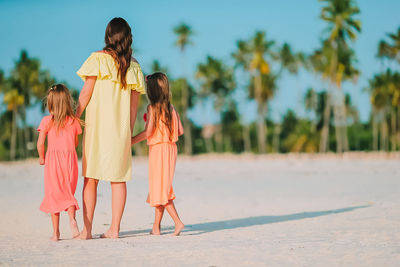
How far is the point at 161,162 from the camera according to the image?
220 inches

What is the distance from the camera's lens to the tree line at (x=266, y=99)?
5381 cm

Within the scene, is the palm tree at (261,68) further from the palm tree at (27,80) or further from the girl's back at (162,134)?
the girl's back at (162,134)

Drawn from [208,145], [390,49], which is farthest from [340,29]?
[208,145]

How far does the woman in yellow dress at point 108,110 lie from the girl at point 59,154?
0.13 m

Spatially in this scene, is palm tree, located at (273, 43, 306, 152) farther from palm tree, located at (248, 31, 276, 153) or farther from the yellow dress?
the yellow dress

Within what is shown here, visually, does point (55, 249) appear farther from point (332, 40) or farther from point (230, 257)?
point (332, 40)

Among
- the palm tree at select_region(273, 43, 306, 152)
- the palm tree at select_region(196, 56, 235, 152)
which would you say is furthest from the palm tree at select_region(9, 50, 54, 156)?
the palm tree at select_region(273, 43, 306, 152)

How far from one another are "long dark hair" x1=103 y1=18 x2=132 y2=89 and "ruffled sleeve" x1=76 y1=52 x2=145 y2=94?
4 centimetres

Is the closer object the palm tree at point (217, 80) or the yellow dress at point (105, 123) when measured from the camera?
the yellow dress at point (105, 123)

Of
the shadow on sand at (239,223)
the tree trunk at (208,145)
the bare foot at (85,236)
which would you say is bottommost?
the tree trunk at (208,145)

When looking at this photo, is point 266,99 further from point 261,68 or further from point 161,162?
point 161,162

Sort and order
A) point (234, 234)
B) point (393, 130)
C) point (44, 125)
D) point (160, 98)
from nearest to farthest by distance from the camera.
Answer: point (44, 125) < point (160, 98) < point (234, 234) < point (393, 130)

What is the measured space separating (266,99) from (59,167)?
→ 5681cm

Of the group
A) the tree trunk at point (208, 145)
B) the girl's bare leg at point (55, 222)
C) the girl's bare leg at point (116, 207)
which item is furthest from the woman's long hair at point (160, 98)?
the tree trunk at point (208, 145)
